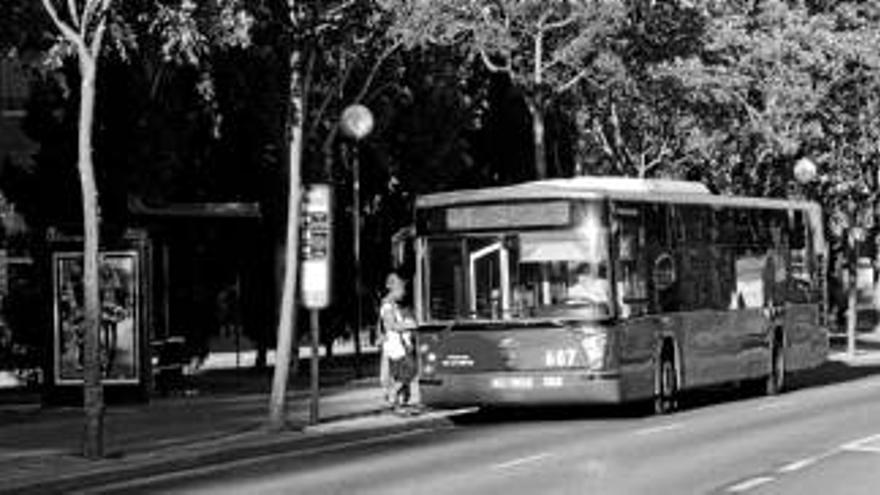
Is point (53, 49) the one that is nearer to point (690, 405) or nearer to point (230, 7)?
point (230, 7)

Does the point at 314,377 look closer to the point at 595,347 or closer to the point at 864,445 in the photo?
the point at 595,347

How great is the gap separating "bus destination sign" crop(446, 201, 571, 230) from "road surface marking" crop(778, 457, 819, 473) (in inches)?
268

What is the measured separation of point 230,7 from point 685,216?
31.4 ft

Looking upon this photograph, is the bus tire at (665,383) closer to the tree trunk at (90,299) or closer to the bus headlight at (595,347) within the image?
the bus headlight at (595,347)

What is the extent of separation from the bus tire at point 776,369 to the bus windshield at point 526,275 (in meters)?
7.20

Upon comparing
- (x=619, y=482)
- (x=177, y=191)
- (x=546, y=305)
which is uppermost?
(x=177, y=191)

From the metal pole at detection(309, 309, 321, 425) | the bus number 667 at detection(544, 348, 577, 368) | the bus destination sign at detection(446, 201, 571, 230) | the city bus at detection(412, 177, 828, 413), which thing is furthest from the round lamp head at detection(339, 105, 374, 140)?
the bus number 667 at detection(544, 348, 577, 368)

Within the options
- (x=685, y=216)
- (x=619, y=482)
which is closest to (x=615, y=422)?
(x=685, y=216)

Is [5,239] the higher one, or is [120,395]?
[5,239]

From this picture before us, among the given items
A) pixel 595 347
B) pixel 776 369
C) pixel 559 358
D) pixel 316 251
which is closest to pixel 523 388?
pixel 559 358

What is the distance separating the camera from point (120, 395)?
2561cm

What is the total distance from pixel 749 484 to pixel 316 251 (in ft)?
28.8

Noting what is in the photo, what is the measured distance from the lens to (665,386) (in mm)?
25625

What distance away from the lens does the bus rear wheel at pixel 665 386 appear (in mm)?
25375
